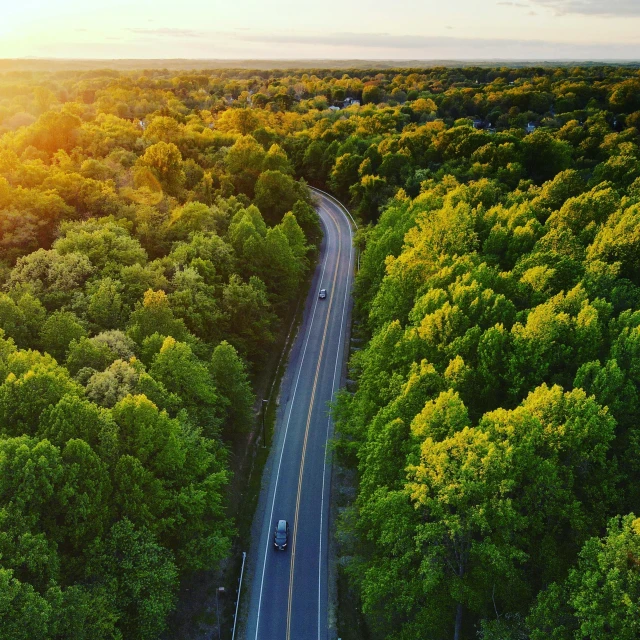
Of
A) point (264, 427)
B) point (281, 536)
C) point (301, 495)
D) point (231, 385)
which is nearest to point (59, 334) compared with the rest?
point (231, 385)

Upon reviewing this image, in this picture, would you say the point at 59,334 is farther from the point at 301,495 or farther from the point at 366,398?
the point at 366,398

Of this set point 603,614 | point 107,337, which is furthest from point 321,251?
point 603,614

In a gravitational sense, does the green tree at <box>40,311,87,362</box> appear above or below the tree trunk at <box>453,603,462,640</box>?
above

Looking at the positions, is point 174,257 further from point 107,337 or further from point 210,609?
point 210,609

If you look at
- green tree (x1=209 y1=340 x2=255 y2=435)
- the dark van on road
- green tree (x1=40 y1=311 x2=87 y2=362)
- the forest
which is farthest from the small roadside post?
green tree (x1=40 y1=311 x2=87 y2=362)

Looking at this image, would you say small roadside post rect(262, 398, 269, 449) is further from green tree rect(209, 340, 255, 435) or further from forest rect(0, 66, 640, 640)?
forest rect(0, 66, 640, 640)

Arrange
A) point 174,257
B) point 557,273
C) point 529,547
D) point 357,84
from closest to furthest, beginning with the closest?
1. point 529,547
2. point 557,273
3. point 174,257
4. point 357,84

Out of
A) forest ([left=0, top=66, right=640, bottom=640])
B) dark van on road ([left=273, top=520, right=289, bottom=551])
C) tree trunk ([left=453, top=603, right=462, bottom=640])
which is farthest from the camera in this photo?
dark van on road ([left=273, top=520, right=289, bottom=551])
